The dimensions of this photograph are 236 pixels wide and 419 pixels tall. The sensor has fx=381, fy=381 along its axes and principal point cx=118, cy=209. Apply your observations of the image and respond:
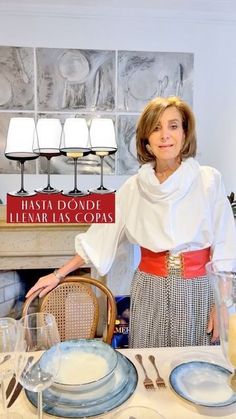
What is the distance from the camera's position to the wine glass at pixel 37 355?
0.85 meters

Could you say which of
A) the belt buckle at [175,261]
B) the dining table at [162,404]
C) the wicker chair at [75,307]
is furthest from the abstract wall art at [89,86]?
the dining table at [162,404]

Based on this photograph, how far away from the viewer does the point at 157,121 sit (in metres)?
1.42

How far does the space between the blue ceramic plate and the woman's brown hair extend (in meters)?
0.77

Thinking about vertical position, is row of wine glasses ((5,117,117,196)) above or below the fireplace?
above

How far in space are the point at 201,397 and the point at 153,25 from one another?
253cm

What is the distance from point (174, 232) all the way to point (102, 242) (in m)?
0.31

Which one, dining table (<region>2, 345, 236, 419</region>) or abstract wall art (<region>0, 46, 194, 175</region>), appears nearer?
dining table (<region>2, 345, 236, 419</region>)

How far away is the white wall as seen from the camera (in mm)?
2654

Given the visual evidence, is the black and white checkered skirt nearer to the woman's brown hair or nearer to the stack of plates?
the stack of plates

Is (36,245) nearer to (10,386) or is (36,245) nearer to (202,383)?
(10,386)

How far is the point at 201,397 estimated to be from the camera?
0.96 metres

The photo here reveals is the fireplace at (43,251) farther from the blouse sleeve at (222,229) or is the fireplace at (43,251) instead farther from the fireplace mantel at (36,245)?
the blouse sleeve at (222,229)

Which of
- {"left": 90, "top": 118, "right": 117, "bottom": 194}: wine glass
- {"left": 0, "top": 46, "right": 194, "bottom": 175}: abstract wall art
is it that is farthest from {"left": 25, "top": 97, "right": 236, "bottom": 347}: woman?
{"left": 0, "top": 46, "right": 194, "bottom": 175}: abstract wall art

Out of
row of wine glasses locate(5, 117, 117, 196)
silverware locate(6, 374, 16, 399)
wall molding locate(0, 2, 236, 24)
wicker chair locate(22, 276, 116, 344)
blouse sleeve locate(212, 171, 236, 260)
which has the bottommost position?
wicker chair locate(22, 276, 116, 344)
